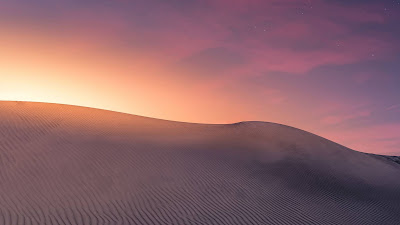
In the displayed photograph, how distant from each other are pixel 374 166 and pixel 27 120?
1885 cm

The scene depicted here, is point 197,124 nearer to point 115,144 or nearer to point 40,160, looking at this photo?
point 115,144

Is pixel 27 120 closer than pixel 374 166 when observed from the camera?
Yes

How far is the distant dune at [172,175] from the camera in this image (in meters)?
9.92

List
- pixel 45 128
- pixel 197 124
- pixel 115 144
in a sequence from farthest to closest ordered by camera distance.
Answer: pixel 197 124, pixel 45 128, pixel 115 144

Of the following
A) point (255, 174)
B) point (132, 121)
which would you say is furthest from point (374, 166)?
point (132, 121)

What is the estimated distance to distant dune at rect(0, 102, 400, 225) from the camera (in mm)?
9922

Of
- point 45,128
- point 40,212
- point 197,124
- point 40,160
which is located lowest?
point 40,212

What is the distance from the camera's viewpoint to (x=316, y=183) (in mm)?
15492

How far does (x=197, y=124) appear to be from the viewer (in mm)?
23875

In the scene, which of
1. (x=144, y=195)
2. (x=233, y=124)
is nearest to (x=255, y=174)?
(x=144, y=195)

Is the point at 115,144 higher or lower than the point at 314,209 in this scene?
higher

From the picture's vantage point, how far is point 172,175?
13.0 metres

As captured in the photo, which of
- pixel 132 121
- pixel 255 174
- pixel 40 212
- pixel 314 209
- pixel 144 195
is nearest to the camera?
pixel 40 212

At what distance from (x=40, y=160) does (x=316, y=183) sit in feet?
35.7
